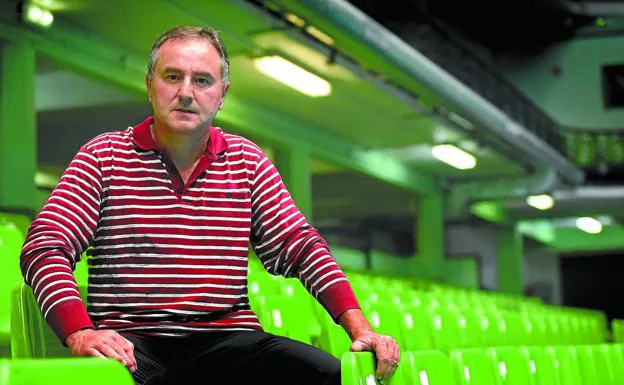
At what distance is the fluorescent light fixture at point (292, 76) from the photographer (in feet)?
26.3

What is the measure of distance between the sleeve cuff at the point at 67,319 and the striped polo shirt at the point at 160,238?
5.6 inches

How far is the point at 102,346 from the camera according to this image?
1690 mm

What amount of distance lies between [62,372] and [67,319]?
1.70 ft

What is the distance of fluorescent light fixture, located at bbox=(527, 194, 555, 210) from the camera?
15.5 meters

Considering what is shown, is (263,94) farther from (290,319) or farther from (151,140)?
(151,140)

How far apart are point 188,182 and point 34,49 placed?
510cm

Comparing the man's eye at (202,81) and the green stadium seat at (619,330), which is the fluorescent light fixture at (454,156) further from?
the man's eye at (202,81)

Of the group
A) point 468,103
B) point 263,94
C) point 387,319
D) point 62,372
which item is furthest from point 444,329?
point 468,103

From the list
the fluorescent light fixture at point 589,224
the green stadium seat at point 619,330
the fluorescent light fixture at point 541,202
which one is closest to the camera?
the green stadium seat at point 619,330

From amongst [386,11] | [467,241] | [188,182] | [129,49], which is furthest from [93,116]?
[467,241]

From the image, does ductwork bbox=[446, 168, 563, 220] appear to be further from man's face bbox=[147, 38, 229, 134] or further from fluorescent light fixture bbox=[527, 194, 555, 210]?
man's face bbox=[147, 38, 229, 134]

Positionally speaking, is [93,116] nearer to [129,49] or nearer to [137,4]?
[129,49]

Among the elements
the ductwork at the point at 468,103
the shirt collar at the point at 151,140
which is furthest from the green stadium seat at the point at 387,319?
the ductwork at the point at 468,103

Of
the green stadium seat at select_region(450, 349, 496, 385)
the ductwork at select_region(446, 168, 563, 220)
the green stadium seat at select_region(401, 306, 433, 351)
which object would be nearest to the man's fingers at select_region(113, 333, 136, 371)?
the green stadium seat at select_region(450, 349, 496, 385)
